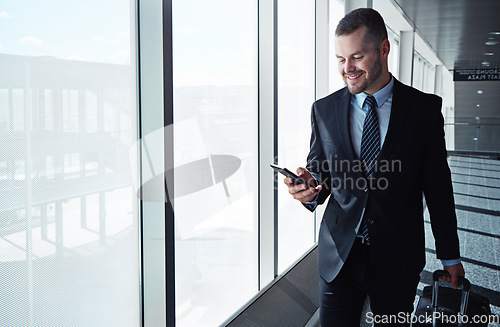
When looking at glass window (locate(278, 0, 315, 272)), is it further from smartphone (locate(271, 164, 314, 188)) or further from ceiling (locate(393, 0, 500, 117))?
ceiling (locate(393, 0, 500, 117))

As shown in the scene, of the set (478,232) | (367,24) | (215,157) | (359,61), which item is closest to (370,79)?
(359,61)

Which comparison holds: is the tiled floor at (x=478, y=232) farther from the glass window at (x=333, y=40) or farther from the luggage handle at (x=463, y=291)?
the glass window at (x=333, y=40)

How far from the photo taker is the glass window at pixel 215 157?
81.6 inches

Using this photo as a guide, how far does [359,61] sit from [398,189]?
472 millimetres

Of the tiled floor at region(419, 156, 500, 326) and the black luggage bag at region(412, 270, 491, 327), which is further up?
the black luggage bag at region(412, 270, 491, 327)

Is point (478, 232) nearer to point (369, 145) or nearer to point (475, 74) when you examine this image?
point (369, 145)

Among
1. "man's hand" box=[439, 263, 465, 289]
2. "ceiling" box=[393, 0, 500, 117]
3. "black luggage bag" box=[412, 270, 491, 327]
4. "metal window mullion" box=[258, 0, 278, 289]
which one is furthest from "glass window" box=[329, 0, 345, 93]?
"man's hand" box=[439, 263, 465, 289]

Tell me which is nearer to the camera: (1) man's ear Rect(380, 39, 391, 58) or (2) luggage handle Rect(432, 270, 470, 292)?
(1) man's ear Rect(380, 39, 391, 58)

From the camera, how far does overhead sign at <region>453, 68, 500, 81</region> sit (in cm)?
1847

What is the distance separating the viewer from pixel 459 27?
8.46 metres

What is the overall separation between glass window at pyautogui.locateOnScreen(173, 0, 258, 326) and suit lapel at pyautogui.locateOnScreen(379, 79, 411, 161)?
94cm

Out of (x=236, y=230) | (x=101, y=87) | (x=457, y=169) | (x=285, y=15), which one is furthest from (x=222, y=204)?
(x=457, y=169)

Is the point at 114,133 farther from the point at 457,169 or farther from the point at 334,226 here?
the point at 457,169

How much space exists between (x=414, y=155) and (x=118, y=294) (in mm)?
1213
